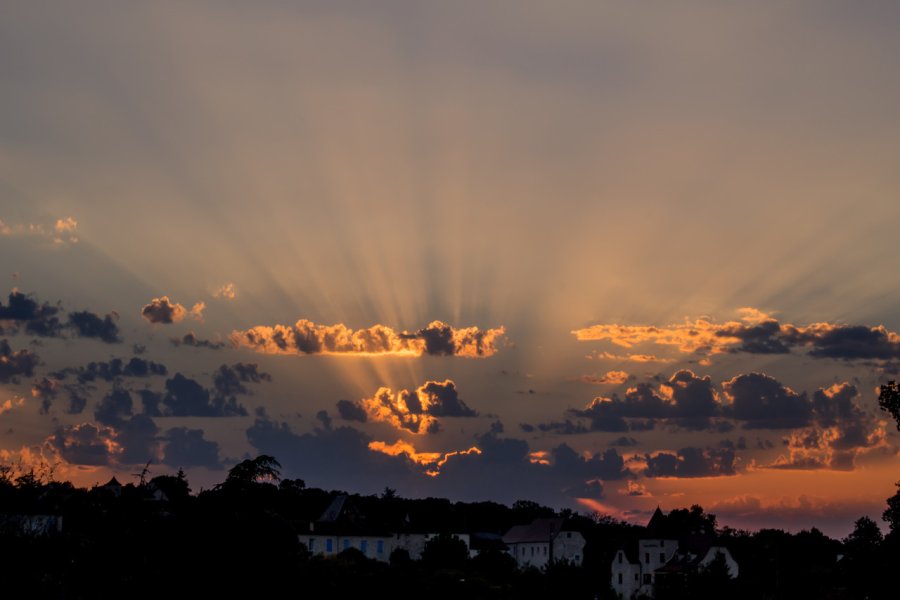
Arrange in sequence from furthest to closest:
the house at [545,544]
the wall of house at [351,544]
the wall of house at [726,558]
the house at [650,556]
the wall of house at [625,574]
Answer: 1. the house at [545,544]
2. the wall of house at [625,574]
3. the house at [650,556]
4. the wall of house at [726,558]
5. the wall of house at [351,544]

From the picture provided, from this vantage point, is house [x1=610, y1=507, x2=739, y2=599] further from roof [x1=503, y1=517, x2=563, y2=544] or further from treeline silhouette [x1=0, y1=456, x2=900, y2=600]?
treeline silhouette [x1=0, y1=456, x2=900, y2=600]

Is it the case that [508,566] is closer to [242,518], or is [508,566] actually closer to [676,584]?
[676,584]

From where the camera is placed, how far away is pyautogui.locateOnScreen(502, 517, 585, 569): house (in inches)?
6693

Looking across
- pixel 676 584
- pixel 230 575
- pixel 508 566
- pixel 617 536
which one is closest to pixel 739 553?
pixel 617 536

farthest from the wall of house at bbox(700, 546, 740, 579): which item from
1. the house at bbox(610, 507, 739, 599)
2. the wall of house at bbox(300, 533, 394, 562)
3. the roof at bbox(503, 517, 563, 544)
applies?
the wall of house at bbox(300, 533, 394, 562)

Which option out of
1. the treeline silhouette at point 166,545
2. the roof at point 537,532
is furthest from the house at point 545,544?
the treeline silhouette at point 166,545

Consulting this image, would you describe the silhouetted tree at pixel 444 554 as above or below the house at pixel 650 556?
below

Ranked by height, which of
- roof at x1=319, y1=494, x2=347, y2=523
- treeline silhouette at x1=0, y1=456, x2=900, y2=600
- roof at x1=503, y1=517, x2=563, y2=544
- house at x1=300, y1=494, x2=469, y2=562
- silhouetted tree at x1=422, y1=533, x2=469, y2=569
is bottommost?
treeline silhouette at x1=0, y1=456, x2=900, y2=600

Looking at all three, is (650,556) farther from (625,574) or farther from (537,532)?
(537,532)

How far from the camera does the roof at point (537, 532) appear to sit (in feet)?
566

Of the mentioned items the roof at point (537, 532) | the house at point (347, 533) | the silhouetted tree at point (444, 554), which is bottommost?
the silhouetted tree at point (444, 554)

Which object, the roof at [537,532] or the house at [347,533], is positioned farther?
the roof at [537,532]

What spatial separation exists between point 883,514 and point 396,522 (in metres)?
112

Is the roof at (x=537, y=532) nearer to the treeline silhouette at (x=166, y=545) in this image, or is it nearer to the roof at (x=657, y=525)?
the roof at (x=657, y=525)
